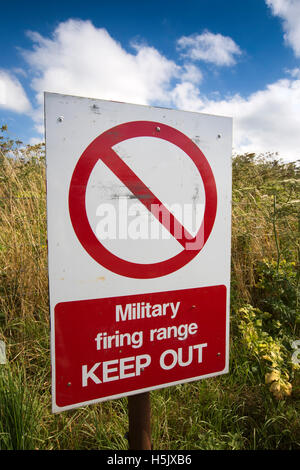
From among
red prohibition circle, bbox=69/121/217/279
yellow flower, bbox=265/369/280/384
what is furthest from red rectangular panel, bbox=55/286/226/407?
yellow flower, bbox=265/369/280/384

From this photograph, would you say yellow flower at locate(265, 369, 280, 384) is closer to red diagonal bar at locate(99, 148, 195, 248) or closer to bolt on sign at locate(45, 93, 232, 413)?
bolt on sign at locate(45, 93, 232, 413)

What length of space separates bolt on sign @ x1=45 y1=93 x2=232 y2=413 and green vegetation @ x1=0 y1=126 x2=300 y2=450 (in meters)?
0.63

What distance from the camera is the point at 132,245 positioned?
42.3 inches

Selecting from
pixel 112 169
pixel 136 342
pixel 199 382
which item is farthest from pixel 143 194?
pixel 199 382

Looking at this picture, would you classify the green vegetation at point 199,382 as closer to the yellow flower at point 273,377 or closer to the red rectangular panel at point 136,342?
the yellow flower at point 273,377

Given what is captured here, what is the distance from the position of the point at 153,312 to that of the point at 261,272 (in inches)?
66.8

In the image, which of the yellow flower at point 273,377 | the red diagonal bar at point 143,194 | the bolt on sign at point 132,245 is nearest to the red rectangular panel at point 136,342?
the bolt on sign at point 132,245

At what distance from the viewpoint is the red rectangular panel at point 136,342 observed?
1006mm

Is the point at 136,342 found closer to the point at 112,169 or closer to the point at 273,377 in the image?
the point at 112,169

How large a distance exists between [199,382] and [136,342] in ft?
3.48

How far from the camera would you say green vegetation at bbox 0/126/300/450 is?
1542 mm

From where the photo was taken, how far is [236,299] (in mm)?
2471

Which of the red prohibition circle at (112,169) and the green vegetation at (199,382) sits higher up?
the red prohibition circle at (112,169)
